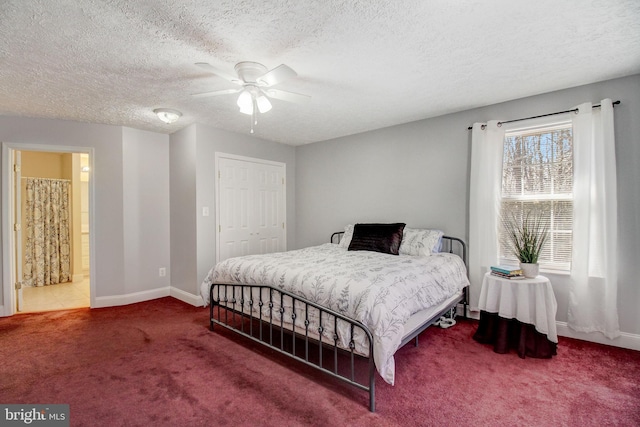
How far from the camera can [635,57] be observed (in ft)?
7.93

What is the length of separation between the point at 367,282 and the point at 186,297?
3202 millimetres

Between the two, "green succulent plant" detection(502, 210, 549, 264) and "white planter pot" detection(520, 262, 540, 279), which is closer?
"white planter pot" detection(520, 262, 540, 279)

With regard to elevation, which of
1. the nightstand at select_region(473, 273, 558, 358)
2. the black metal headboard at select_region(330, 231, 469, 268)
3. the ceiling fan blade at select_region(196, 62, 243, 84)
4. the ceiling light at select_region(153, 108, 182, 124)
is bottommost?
the nightstand at select_region(473, 273, 558, 358)

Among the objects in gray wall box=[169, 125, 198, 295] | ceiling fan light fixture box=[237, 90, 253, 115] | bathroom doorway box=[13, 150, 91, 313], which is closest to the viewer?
ceiling fan light fixture box=[237, 90, 253, 115]

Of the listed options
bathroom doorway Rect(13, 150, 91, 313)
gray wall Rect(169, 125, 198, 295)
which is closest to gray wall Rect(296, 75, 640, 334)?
gray wall Rect(169, 125, 198, 295)

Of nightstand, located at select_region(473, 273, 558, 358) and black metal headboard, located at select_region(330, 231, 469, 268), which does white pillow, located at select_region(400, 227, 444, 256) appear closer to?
black metal headboard, located at select_region(330, 231, 469, 268)

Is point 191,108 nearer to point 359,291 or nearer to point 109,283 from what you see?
point 109,283

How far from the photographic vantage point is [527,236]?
3.03 m

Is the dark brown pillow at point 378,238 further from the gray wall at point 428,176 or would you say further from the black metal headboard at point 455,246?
the black metal headboard at point 455,246

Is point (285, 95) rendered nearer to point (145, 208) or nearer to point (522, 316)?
point (522, 316)

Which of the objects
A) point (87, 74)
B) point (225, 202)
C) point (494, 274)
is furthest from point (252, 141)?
point (494, 274)

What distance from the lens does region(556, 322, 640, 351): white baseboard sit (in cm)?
269

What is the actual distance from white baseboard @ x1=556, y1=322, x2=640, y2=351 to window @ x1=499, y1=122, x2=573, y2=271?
2.01 ft

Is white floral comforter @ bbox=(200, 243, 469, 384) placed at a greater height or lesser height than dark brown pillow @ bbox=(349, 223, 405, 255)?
lesser
